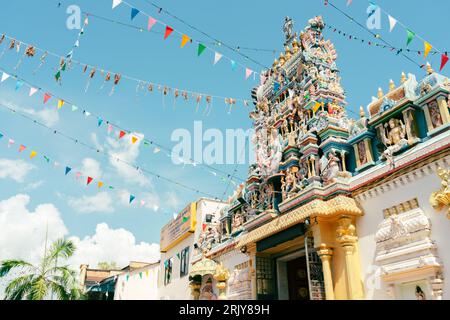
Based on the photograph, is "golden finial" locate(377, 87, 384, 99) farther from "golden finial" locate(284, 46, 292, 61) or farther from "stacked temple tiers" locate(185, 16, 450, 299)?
"golden finial" locate(284, 46, 292, 61)

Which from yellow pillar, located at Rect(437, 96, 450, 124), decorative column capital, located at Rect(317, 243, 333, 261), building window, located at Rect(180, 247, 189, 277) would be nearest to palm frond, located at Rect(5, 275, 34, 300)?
building window, located at Rect(180, 247, 189, 277)

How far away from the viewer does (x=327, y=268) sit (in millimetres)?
11086

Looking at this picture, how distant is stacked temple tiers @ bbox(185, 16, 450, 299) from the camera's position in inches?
378

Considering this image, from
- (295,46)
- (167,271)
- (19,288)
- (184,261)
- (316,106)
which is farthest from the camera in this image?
(167,271)

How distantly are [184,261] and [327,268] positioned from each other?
1301 cm

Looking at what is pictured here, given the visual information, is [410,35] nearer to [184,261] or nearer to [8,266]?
[184,261]

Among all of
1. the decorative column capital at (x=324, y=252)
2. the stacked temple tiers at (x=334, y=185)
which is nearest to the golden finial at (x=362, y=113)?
the stacked temple tiers at (x=334, y=185)

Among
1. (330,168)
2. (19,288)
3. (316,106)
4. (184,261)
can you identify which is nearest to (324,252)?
(330,168)

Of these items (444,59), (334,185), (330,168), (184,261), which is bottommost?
(184,261)

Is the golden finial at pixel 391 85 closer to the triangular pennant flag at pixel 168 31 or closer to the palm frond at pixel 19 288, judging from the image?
the triangular pennant flag at pixel 168 31

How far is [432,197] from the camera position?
911 centimetres
